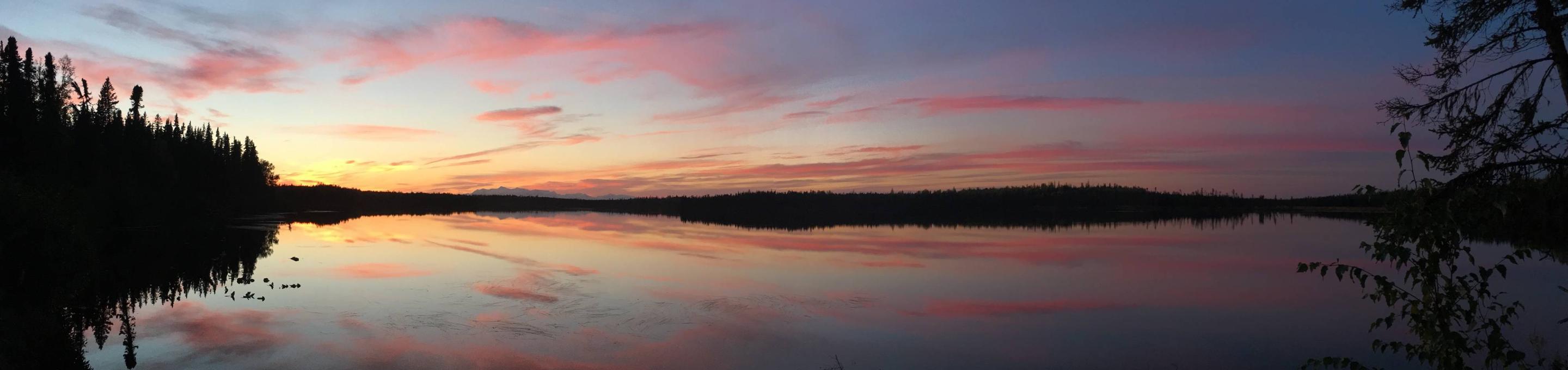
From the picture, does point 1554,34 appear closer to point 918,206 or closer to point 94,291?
point 94,291

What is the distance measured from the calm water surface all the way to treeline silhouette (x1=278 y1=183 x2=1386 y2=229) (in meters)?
47.6

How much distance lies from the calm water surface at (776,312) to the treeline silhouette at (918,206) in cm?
4764

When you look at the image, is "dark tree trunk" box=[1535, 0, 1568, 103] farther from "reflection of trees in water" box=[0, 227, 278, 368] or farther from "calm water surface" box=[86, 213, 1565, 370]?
"reflection of trees in water" box=[0, 227, 278, 368]

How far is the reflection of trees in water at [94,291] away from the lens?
38.8 feet

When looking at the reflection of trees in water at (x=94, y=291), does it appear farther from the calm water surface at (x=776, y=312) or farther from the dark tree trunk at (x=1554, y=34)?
the dark tree trunk at (x=1554, y=34)

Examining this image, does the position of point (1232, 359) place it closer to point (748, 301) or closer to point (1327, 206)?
point (748, 301)

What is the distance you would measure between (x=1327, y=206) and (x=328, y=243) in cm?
13430

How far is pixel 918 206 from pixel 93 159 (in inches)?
3502

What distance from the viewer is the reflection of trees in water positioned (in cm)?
1181

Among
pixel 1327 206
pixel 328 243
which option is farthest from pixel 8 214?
pixel 1327 206

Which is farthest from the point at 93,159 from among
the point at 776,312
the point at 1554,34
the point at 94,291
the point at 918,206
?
the point at 918,206

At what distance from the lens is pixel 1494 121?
1188 centimetres

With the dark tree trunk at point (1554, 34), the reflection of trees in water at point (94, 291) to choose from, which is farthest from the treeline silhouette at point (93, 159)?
the dark tree trunk at point (1554, 34)

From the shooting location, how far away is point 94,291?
19.4 metres
